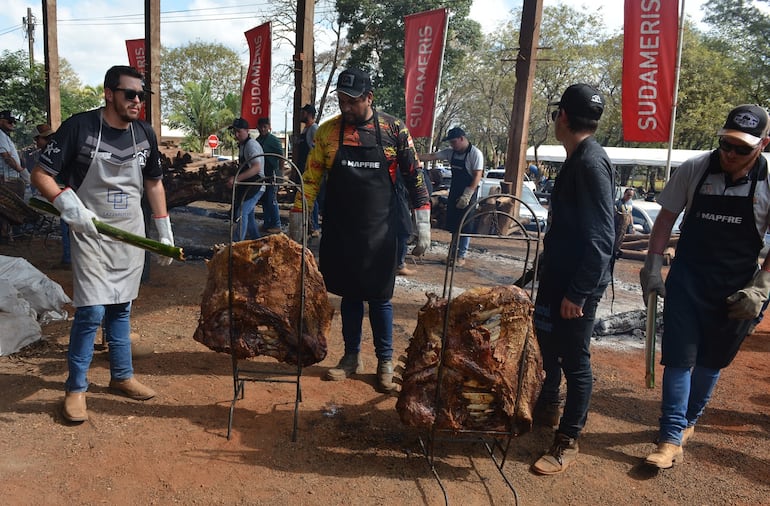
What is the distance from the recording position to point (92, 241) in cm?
328

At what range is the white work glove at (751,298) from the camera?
9.73 feet

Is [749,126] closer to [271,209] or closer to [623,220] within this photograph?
[271,209]

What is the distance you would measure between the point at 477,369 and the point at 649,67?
27.1 feet

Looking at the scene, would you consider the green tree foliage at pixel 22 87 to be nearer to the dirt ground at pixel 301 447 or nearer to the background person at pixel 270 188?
the background person at pixel 270 188

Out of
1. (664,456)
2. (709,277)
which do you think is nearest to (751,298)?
(709,277)

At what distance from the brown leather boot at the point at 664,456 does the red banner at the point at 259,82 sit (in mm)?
10142

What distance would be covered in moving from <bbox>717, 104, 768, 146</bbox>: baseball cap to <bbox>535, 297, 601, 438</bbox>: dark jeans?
112 cm

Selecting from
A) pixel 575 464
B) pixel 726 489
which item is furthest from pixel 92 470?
pixel 726 489

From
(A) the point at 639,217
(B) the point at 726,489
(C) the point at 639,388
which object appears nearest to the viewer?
(B) the point at 726,489

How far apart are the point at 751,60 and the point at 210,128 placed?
102ft

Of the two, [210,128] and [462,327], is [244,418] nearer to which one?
[462,327]

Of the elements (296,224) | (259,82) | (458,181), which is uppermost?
(259,82)

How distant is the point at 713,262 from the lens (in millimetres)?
3109

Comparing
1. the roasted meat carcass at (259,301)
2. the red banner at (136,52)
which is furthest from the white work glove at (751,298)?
the red banner at (136,52)
